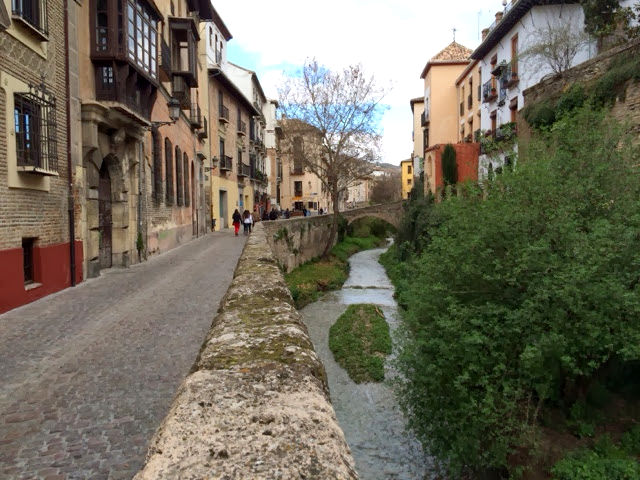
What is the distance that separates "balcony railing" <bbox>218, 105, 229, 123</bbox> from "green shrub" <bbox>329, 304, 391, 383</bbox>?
16244mm

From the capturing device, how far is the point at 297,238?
22844 millimetres

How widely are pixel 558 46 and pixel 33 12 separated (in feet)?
52.8

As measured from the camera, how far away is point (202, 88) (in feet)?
86.1

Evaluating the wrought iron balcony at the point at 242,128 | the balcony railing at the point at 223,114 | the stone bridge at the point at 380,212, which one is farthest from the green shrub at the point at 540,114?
the stone bridge at the point at 380,212

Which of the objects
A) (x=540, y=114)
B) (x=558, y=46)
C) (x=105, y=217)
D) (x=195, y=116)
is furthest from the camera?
(x=195, y=116)

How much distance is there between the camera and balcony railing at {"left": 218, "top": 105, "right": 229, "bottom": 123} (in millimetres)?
29648

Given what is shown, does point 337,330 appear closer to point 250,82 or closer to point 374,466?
point 374,466

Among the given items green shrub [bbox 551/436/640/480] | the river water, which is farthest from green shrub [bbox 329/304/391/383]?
green shrub [bbox 551/436/640/480]

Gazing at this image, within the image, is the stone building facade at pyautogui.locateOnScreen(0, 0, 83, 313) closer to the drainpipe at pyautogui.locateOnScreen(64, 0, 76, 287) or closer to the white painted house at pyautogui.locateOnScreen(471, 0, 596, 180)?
the drainpipe at pyautogui.locateOnScreen(64, 0, 76, 287)

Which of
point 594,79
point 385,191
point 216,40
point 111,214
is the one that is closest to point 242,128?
point 216,40

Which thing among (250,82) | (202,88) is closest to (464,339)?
(202,88)

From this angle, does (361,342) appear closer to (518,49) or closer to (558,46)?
(558,46)

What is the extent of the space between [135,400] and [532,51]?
60.7 ft

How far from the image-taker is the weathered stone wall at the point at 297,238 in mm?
18312
